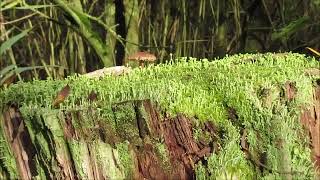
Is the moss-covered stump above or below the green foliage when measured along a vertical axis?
above

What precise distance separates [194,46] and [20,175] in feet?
6.24

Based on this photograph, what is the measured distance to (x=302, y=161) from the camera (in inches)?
56.2

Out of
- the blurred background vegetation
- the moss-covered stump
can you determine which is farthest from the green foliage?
the blurred background vegetation

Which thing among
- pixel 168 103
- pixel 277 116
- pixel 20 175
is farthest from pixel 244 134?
pixel 20 175

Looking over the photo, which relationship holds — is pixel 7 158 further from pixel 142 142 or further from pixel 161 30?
pixel 161 30

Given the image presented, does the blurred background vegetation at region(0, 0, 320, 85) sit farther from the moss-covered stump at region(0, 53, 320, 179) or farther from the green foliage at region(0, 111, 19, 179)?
the moss-covered stump at region(0, 53, 320, 179)

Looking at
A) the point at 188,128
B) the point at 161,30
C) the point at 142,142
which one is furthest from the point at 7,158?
the point at 161,30

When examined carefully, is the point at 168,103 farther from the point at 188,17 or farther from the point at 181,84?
the point at 188,17

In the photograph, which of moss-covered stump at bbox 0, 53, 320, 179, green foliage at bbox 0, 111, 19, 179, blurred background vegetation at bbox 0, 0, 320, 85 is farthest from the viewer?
blurred background vegetation at bbox 0, 0, 320, 85

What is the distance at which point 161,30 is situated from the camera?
3543 mm

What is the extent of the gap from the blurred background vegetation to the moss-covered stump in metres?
1.47

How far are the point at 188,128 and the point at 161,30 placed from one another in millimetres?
2184

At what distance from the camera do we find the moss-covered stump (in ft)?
4.57

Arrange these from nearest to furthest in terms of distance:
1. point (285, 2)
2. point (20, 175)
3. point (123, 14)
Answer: point (20, 175), point (123, 14), point (285, 2)
